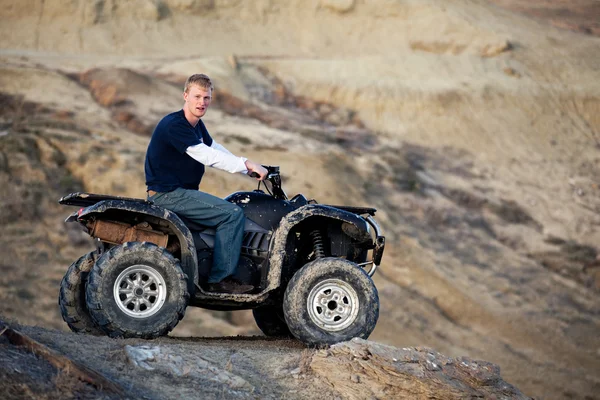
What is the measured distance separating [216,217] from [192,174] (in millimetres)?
509

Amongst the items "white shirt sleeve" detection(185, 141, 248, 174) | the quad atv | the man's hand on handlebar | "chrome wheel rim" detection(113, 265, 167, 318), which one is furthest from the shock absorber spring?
"chrome wheel rim" detection(113, 265, 167, 318)

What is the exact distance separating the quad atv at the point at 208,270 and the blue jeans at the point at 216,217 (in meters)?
0.12

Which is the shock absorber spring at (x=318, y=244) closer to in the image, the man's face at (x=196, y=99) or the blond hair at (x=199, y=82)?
the man's face at (x=196, y=99)

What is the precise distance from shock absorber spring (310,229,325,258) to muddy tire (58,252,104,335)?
218 cm

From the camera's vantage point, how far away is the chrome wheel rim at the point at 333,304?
8.63m

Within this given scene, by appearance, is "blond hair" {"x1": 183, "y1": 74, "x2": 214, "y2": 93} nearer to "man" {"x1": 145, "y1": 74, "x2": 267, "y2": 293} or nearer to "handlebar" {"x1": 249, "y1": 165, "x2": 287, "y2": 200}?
"man" {"x1": 145, "y1": 74, "x2": 267, "y2": 293}

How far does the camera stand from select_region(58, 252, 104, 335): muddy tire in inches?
344

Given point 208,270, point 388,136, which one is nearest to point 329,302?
point 208,270

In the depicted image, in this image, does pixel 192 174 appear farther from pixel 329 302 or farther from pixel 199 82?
pixel 329 302

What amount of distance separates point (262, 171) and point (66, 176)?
1761 centimetres

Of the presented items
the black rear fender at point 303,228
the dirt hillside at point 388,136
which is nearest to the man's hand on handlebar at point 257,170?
the black rear fender at point 303,228

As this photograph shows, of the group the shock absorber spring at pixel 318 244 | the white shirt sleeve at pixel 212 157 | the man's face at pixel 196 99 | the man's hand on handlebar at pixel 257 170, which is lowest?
the shock absorber spring at pixel 318 244

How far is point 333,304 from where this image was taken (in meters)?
8.73

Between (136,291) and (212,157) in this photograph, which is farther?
(212,157)
